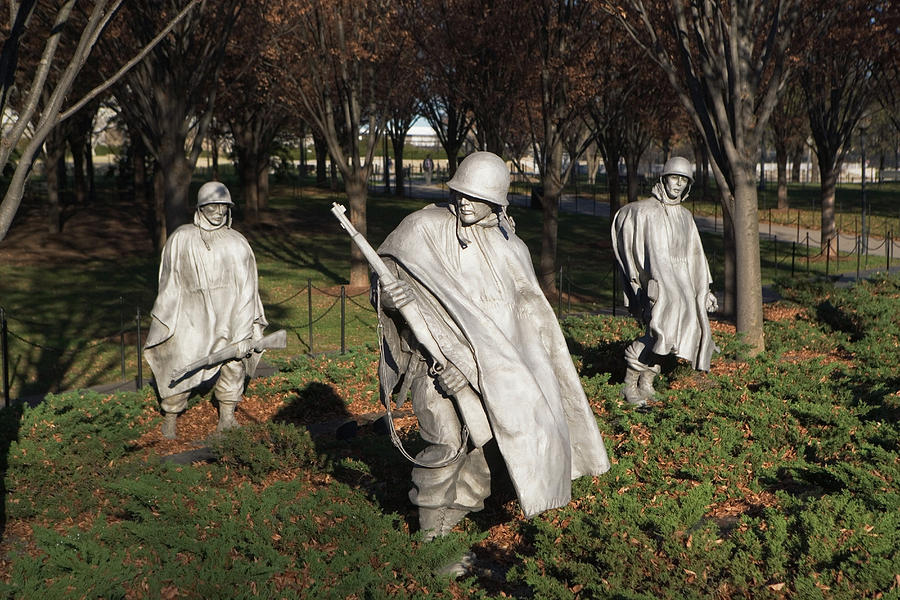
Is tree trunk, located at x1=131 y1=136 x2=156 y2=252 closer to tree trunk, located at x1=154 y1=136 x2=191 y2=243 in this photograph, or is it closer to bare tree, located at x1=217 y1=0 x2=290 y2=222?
bare tree, located at x1=217 y1=0 x2=290 y2=222

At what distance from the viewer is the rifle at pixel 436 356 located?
16.3 ft

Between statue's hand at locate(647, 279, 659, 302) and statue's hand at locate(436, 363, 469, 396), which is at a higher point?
statue's hand at locate(647, 279, 659, 302)

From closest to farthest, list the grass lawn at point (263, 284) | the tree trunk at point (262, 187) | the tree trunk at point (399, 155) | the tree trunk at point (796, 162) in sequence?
the grass lawn at point (263, 284) < the tree trunk at point (262, 187) < the tree trunk at point (399, 155) < the tree trunk at point (796, 162)

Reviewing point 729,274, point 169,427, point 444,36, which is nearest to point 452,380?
point 169,427

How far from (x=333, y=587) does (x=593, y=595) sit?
→ 1.36m

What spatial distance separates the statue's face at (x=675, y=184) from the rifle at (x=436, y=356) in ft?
15.5

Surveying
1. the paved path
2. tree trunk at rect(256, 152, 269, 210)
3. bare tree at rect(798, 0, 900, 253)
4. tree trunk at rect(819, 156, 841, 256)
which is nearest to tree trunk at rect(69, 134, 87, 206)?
tree trunk at rect(256, 152, 269, 210)

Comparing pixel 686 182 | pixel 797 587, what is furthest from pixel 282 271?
pixel 797 587

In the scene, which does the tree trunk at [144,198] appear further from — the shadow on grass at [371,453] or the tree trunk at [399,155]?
the shadow on grass at [371,453]

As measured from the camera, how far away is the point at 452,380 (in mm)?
4945

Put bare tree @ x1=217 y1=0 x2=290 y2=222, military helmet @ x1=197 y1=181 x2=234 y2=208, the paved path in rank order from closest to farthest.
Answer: military helmet @ x1=197 y1=181 x2=234 y2=208 < bare tree @ x1=217 y1=0 x2=290 y2=222 < the paved path

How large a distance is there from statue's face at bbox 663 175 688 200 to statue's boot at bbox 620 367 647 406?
6.01 ft

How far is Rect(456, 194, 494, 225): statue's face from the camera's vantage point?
200 inches

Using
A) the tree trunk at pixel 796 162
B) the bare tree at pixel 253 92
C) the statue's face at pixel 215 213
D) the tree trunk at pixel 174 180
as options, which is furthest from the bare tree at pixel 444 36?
the tree trunk at pixel 796 162
